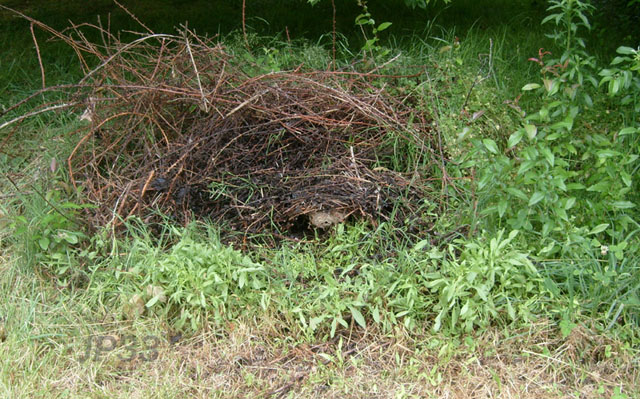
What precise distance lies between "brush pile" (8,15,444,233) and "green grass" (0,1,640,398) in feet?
0.53

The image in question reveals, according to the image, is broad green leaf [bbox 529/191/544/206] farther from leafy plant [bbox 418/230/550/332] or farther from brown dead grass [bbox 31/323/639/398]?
brown dead grass [bbox 31/323/639/398]

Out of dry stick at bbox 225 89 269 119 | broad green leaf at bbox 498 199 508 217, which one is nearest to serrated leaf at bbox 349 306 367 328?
broad green leaf at bbox 498 199 508 217

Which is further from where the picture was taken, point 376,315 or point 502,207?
point 502,207

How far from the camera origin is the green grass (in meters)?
2.42

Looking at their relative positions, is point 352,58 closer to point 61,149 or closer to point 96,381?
point 61,149

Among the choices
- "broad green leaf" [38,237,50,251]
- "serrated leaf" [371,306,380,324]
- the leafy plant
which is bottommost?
"broad green leaf" [38,237,50,251]

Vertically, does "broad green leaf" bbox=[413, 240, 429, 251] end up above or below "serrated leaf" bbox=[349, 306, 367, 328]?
above

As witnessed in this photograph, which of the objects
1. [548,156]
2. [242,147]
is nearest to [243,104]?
[242,147]

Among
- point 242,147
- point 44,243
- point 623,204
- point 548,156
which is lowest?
point 44,243

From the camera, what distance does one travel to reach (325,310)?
267cm

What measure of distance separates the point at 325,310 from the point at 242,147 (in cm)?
127

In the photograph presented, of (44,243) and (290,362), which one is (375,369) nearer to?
(290,362)

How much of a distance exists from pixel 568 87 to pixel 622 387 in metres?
1.46

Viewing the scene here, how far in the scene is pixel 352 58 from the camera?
188 inches
